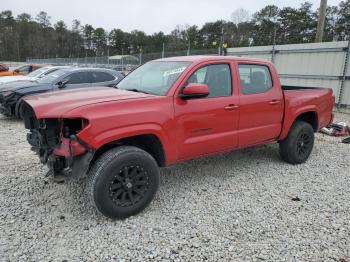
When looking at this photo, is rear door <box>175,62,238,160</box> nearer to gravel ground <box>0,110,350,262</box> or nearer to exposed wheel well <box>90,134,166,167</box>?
exposed wheel well <box>90,134,166,167</box>

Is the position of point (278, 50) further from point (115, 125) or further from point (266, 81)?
point (115, 125)

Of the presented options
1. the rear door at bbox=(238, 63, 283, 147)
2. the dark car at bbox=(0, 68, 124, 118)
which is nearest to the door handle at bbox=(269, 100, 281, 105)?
the rear door at bbox=(238, 63, 283, 147)

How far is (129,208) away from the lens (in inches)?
134

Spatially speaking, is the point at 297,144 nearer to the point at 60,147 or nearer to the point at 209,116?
the point at 209,116

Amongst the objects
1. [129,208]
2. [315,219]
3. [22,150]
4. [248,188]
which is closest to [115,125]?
[129,208]

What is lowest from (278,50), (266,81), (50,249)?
(50,249)

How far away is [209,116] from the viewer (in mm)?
3965

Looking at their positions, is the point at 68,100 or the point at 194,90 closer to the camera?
the point at 68,100

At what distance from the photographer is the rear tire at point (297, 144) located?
5.23 metres

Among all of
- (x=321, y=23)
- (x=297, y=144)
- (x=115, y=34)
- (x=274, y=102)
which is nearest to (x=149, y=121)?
(x=274, y=102)

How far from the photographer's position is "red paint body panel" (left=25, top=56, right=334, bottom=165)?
10.3 ft

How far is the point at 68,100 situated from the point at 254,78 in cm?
279

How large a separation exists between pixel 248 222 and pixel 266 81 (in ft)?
7.84

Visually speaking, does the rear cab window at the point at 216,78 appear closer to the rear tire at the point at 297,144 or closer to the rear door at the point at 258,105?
the rear door at the point at 258,105
